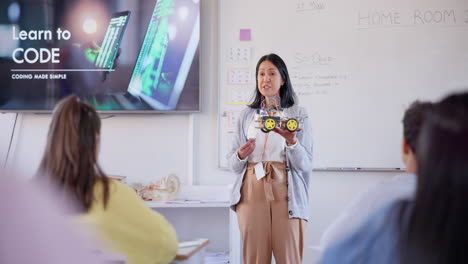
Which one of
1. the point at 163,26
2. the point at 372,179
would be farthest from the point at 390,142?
the point at 163,26

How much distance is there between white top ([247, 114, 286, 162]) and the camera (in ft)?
8.30

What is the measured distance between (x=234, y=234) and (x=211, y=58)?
1310mm

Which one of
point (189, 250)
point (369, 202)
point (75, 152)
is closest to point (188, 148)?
point (189, 250)

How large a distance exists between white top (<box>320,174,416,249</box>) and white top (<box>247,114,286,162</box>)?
1.34 meters

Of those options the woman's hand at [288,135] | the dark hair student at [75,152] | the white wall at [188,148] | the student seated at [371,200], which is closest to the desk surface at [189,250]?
the dark hair student at [75,152]

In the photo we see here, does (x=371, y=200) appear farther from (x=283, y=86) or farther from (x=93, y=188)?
(x=283, y=86)

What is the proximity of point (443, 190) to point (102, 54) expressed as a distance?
3.27 m

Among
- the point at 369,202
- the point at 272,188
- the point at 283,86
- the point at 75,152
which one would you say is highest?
the point at 283,86

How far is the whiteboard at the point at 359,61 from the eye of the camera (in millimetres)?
3633

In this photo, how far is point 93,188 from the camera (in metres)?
1.47

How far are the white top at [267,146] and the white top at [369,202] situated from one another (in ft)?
4.41

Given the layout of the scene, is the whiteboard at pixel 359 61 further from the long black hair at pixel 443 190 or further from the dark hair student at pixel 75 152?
the long black hair at pixel 443 190

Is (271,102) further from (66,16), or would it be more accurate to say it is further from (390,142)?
(66,16)

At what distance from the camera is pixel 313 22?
3.67 m
